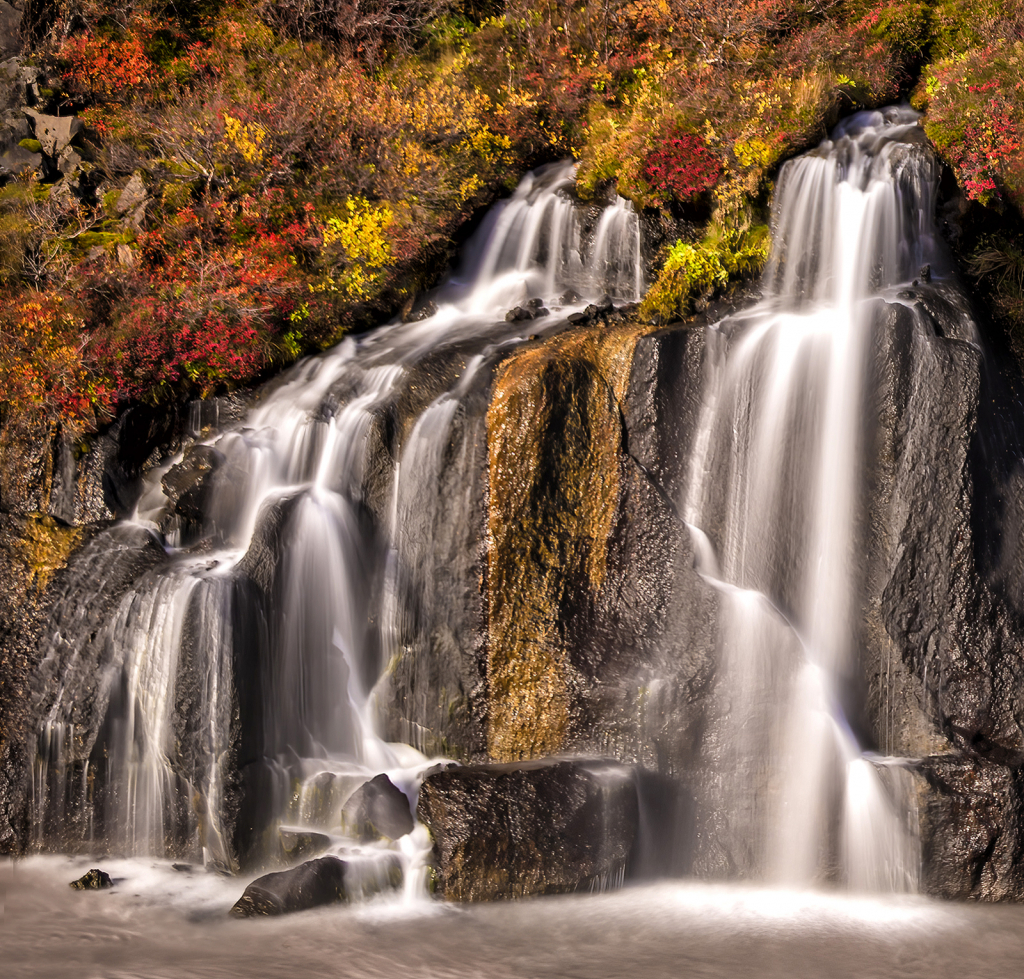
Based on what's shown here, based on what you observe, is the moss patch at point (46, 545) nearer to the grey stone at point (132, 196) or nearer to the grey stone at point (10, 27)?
the grey stone at point (132, 196)

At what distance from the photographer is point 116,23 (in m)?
15.8

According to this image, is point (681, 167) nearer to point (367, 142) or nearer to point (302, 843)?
point (367, 142)

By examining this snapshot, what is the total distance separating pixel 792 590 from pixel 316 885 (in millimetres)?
4561

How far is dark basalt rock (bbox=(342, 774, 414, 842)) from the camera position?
8.25 m

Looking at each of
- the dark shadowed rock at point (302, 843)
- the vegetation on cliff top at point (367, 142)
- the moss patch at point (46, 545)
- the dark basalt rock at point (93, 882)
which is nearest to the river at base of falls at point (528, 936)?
the dark basalt rock at point (93, 882)

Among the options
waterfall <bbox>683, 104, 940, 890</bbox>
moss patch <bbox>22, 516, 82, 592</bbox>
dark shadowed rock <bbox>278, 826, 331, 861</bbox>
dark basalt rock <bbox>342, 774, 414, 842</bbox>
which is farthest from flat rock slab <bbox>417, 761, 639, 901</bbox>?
moss patch <bbox>22, 516, 82, 592</bbox>

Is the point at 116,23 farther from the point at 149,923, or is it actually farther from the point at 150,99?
the point at 149,923

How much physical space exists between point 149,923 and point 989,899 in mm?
6397

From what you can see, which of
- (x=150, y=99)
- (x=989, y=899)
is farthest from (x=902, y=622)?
(x=150, y=99)

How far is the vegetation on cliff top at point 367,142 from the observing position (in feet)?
37.0

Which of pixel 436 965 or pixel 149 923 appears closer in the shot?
pixel 436 965

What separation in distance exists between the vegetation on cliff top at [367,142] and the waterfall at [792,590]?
184cm

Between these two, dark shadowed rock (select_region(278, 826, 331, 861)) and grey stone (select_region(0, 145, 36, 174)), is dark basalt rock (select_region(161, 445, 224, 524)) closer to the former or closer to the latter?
dark shadowed rock (select_region(278, 826, 331, 861))

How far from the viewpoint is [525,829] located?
7891 mm
